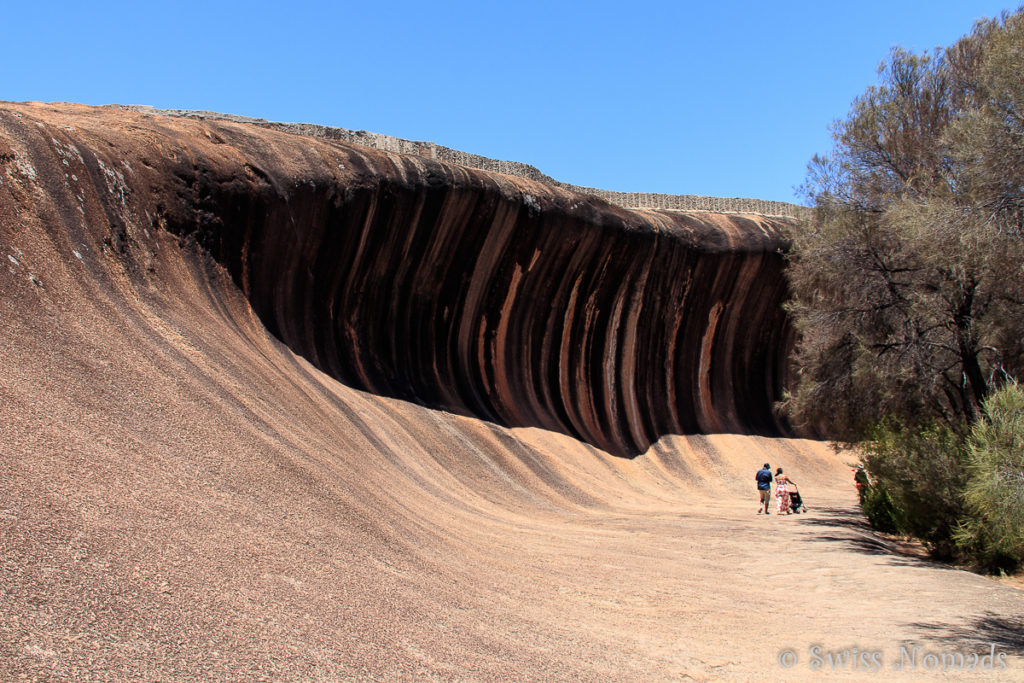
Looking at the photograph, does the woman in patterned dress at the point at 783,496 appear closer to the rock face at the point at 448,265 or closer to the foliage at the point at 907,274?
the foliage at the point at 907,274

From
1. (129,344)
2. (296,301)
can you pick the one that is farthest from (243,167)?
(129,344)

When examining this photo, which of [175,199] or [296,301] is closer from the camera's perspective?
[175,199]

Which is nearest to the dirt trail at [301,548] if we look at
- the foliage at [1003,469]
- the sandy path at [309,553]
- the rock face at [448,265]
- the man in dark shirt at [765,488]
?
the sandy path at [309,553]

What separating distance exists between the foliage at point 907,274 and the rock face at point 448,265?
677cm

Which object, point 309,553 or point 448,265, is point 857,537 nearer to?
point 309,553

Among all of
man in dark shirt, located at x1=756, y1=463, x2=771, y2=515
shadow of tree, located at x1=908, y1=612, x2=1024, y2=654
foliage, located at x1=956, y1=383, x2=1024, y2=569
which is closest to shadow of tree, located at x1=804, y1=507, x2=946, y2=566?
man in dark shirt, located at x1=756, y1=463, x2=771, y2=515

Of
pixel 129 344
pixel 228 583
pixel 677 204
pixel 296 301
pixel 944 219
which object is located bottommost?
pixel 228 583

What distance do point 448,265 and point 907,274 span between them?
9.93m

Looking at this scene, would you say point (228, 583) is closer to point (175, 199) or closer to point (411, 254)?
point (175, 199)

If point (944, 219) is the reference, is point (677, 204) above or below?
above

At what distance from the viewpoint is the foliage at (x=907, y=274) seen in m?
11.4

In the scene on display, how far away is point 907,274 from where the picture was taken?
47.0ft

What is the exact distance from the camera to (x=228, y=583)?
18.7 feet

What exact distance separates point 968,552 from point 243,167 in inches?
530
